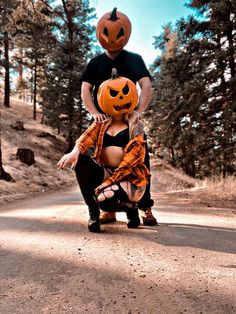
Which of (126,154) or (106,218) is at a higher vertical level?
(126,154)

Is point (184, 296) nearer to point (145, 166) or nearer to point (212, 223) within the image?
point (145, 166)

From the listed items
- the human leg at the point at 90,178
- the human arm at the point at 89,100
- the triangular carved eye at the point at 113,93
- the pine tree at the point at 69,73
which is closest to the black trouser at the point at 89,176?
the human leg at the point at 90,178

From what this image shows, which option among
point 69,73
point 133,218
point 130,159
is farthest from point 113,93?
point 69,73

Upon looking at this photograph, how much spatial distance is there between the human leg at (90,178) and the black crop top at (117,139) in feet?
0.97

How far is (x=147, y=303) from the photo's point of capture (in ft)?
5.57

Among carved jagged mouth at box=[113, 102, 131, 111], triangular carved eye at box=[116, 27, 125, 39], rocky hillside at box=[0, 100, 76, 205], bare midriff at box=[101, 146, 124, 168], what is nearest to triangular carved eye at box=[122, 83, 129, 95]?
carved jagged mouth at box=[113, 102, 131, 111]

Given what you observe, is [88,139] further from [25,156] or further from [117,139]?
[25,156]

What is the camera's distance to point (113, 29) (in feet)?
13.4

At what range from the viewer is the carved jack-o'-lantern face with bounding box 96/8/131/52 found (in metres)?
4.10

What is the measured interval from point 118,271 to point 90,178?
4.95 feet

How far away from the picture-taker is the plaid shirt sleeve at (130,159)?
3530 millimetres

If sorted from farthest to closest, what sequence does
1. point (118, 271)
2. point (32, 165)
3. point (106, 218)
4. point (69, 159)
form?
point (32, 165)
point (106, 218)
point (69, 159)
point (118, 271)

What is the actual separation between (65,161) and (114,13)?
194cm

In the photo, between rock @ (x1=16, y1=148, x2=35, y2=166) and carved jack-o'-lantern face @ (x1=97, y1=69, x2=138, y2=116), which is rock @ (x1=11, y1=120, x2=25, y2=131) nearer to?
rock @ (x1=16, y1=148, x2=35, y2=166)
